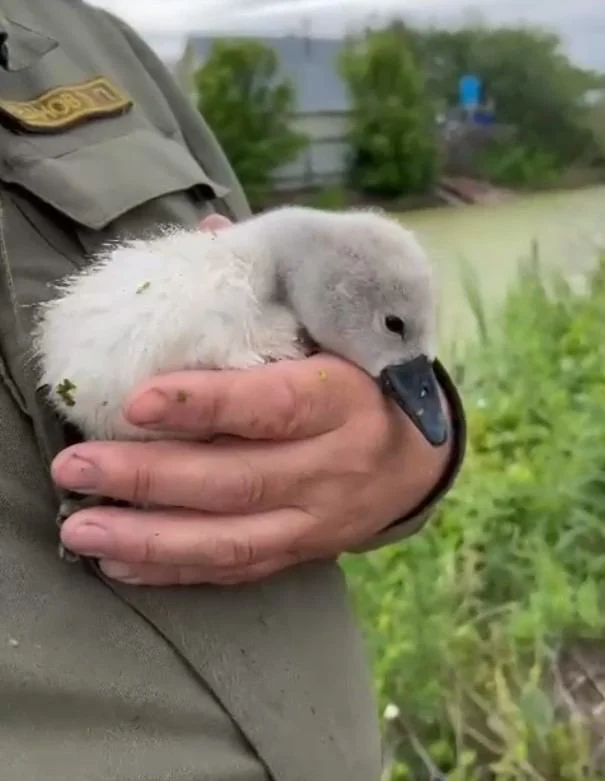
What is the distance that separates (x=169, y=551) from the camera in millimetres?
656

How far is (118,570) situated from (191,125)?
1.68 feet

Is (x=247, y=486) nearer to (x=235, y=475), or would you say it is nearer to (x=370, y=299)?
(x=235, y=475)

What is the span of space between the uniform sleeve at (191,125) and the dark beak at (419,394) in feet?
0.95

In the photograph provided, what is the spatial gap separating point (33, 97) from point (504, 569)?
0.87 metres

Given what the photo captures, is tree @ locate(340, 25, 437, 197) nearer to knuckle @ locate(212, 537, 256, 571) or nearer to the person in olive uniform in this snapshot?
the person in olive uniform

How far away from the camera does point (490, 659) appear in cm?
138

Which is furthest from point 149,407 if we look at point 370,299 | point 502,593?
point 502,593

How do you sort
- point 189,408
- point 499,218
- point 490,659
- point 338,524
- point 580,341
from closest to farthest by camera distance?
1. point 189,408
2. point 338,524
3. point 490,659
4. point 580,341
5. point 499,218

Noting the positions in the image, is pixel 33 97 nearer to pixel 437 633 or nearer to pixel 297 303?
pixel 297 303

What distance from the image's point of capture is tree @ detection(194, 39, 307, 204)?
5.58ft

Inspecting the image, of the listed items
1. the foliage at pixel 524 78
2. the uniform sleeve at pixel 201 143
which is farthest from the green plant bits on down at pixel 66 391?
the foliage at pixel 524 78

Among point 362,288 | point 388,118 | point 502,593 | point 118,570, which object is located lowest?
point 502,593

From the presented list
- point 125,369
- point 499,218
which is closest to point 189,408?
point 125,369

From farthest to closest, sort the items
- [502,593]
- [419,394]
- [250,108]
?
1. [250,108]
2. [502,593]
3. [419,394]
